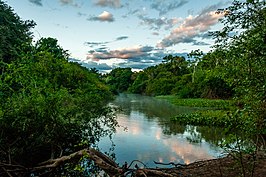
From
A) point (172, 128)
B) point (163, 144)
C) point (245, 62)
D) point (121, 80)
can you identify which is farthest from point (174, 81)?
point (245, 62)

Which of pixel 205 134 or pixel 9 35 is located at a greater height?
pixel 9 35

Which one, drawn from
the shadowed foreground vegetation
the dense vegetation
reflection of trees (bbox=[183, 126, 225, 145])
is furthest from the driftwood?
reflection of trees (bbox=[183, 126, 225, 145])

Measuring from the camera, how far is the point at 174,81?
2064 inches

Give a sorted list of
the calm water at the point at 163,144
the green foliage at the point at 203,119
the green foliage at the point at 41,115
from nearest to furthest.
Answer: the green foliage at the point at 41,115 < the calm water at the point at 163,144 < the green foliage at the point at 203,119

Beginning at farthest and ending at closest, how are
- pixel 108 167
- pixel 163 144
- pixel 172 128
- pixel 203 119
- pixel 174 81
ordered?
pixel 174 81
pixel 203 119
pixel 172 128
pixel 163 144
pixel 108 167

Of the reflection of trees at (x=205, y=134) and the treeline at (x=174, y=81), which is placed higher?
the treeline at (x=174, y=81)

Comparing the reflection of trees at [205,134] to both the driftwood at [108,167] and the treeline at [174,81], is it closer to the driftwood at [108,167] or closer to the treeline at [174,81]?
the treeline at [174,81]

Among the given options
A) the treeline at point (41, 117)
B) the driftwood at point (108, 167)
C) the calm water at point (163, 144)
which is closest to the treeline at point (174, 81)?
the calm water at point (163, 144)

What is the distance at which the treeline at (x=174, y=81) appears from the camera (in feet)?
113

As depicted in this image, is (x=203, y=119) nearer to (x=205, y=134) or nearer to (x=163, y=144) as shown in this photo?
(x=205, y=134)

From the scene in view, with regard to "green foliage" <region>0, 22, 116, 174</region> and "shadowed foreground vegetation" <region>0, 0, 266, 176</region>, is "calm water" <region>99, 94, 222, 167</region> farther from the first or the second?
"shadowed foreground vegetation" <region>0, 0, 266, 176</region>

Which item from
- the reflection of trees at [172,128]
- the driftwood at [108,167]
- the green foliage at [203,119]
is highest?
the driftwood at [108,167]

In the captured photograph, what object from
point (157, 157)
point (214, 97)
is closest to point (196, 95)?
point (214, 97)

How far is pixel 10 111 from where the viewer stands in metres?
6.66
